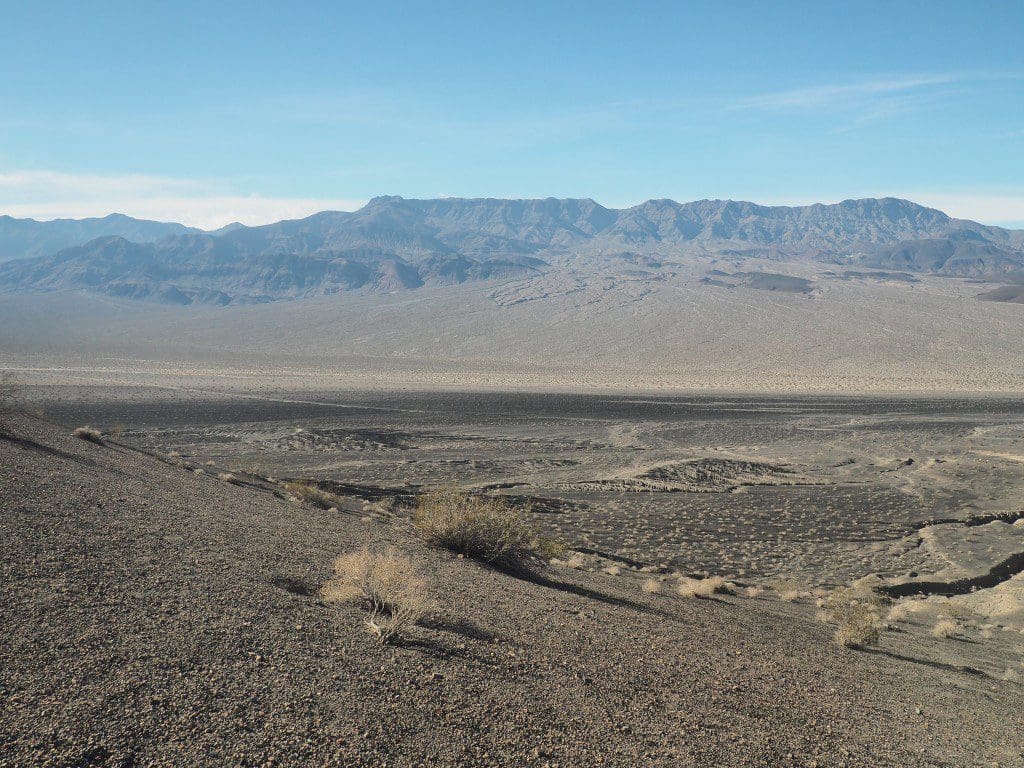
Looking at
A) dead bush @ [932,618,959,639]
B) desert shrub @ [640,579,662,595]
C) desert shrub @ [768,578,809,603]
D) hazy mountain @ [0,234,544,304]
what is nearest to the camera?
dead bush @ [932,618,959,639]

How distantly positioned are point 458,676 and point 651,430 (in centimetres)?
2748

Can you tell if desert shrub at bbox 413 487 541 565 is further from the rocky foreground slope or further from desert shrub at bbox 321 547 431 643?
desert shrub at bbox 321 547 431 643

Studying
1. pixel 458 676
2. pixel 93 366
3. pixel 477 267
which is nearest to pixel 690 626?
pixel 458 676

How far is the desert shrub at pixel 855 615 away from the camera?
856 centimetres

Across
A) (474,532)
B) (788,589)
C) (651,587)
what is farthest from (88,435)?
(788,589)

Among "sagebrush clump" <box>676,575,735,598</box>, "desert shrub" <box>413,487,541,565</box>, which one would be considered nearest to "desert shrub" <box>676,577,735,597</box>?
"sagebrush clump" <box>676,575,735,598</box>

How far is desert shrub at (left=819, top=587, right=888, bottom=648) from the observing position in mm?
8562

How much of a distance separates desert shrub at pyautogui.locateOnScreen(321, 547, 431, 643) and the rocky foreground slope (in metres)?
0.19

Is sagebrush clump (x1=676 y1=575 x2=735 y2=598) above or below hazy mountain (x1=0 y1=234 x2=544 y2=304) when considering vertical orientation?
below

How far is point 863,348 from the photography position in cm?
6806

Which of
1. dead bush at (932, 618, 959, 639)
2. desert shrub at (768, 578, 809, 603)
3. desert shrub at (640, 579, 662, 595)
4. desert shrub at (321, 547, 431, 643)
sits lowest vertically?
desert shrub at (768, 578, 809, 603)

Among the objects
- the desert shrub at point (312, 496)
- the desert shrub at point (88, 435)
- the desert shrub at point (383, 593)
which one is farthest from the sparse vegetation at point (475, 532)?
the desert shrub at point (88, 435)

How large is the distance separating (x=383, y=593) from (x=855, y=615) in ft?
20.3

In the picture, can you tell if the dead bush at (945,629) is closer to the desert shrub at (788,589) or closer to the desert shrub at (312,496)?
the desert shrub at (788,589)
